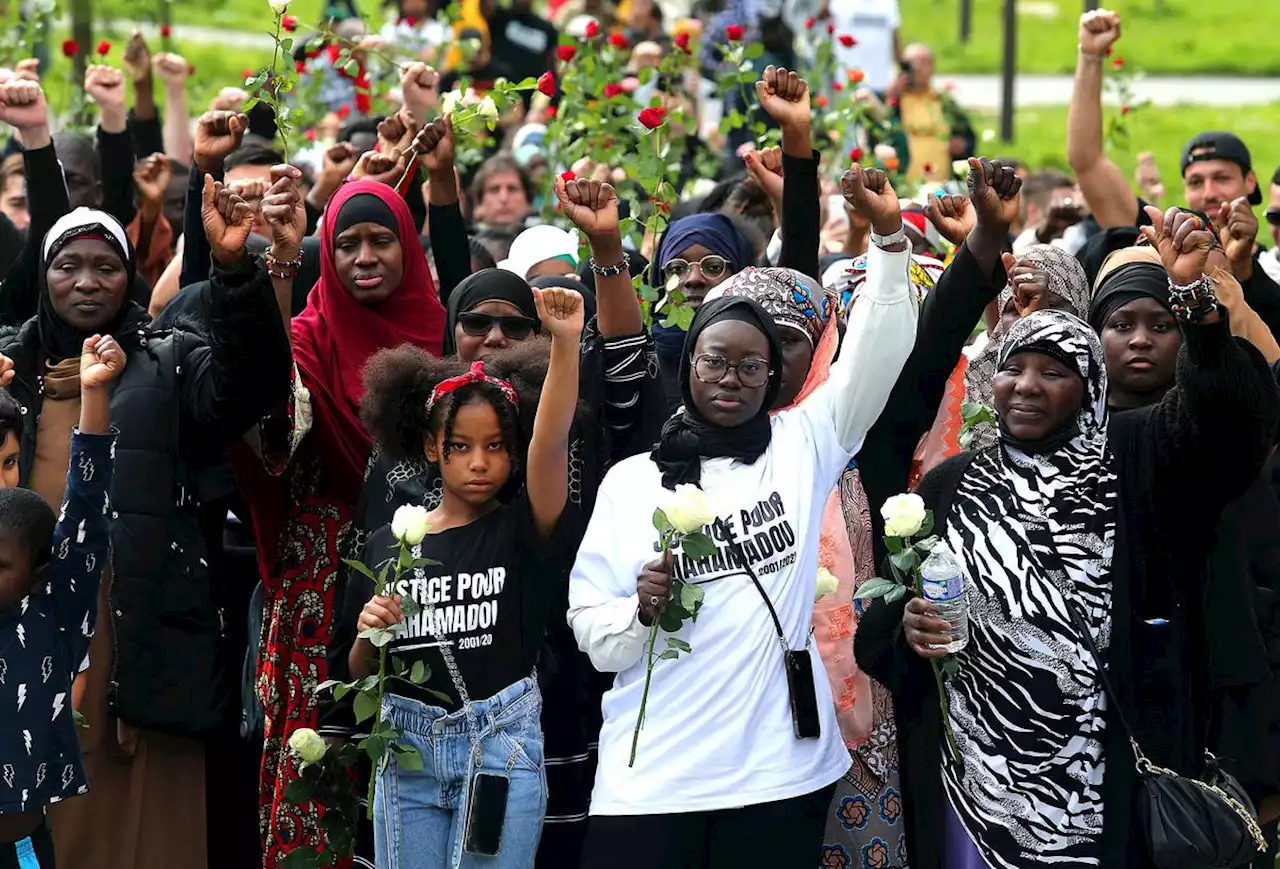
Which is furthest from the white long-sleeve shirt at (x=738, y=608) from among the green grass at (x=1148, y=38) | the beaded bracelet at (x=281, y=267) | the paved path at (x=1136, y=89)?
the green grass at (x=1148, y=38)

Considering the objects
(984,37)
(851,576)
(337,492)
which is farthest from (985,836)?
(984,37)

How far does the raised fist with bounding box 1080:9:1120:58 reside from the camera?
687cm

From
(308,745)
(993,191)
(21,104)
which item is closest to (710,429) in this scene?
(993,191)

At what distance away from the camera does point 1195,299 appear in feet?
15.3

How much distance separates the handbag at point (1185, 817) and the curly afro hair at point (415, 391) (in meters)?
1.50

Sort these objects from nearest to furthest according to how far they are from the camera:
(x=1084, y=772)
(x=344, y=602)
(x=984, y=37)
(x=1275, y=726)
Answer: (x=1084, y=772)
(x=344, y=602)
(x=1275, y=726)
(x=984, y=37)

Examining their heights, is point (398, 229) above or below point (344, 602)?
above

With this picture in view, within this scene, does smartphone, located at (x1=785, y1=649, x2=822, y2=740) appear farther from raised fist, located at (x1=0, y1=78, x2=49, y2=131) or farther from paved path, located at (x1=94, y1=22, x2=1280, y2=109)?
paved path, located at (x1=94, y1=22, x2=1280, y2=109)

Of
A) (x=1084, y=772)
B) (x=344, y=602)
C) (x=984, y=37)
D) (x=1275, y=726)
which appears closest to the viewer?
(x=1084, y=772)

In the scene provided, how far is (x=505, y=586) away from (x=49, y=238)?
1.84 metres

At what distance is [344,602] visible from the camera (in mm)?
5156

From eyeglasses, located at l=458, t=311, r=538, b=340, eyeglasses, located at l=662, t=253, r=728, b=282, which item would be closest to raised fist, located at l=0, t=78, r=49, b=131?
eyeglasses, located at l=458, t=311, r=538, b=340

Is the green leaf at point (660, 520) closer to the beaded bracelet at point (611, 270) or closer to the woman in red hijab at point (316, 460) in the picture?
the beaded bracelet at point (611, 270)

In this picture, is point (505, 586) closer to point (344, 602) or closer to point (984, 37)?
point (344, 602)
